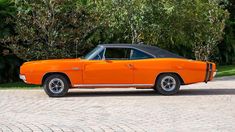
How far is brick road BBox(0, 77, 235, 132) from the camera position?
9.41 m

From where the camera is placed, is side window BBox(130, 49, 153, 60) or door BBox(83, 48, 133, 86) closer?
door BBox(83, 48, 133, 86)

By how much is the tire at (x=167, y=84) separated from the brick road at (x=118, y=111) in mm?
204

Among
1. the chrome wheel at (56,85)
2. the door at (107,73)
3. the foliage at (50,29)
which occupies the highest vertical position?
the foliage at (50,29)

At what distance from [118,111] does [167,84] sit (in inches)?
134

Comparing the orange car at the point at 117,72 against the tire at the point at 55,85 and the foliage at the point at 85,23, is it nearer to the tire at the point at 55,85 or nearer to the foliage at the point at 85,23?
the tire at the point at 55,85

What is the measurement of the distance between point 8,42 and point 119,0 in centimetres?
421

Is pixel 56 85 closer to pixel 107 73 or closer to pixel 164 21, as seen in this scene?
pixel 107 73

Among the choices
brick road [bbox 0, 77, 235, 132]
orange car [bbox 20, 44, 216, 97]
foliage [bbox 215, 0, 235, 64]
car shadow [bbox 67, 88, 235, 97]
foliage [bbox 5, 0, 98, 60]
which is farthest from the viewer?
foliage [bbox 215, 0, 235, 64]

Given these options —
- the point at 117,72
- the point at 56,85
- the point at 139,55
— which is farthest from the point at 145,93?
the point at 56,85

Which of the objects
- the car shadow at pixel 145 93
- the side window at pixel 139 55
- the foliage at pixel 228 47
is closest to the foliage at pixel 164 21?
the car shadow at pixel 145 93

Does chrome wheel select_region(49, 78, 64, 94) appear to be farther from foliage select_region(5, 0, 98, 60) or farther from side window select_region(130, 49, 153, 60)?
foliage select_region(5, 0, 98, 60)

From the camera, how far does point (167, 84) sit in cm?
1434

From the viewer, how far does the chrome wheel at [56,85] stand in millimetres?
14031

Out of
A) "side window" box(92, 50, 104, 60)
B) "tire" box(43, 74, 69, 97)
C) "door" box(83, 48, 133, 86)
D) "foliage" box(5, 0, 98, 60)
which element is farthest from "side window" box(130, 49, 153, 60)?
"foliage" box(5, 0, 98, 60)
